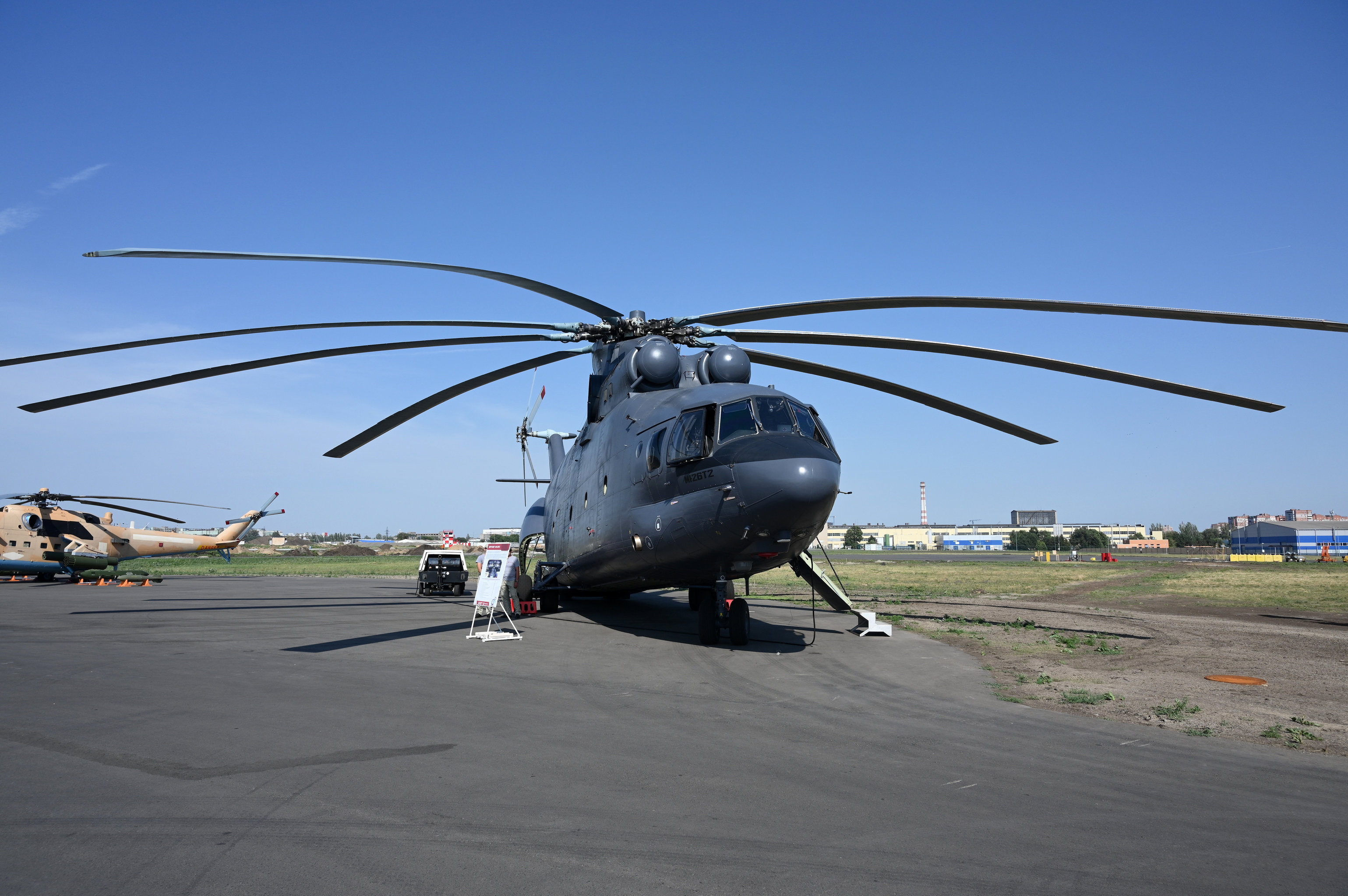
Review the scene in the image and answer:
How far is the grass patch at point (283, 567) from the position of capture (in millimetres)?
46469

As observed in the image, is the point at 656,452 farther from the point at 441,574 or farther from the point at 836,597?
the point at 441,574

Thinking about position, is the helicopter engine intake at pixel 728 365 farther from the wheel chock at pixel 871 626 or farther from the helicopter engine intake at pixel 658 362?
the wheel chock at pixel 871 626

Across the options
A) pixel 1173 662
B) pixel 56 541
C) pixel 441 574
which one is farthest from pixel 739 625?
pixel 56 541

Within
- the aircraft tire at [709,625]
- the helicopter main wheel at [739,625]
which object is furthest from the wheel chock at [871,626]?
the aircraft tire at [709,625]

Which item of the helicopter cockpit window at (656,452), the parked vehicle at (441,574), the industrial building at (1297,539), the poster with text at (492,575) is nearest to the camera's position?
the helicopter cockpit window at (656,452)

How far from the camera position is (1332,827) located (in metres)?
4.66

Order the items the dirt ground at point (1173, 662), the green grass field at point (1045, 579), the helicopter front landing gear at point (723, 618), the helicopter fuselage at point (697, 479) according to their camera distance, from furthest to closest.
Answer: the green grass field at point (1045, 579), the helicopter front landing gear at point (723, 618), the helicopter fuselage at point (697, 479), the dirt ground at point (1173, 662)

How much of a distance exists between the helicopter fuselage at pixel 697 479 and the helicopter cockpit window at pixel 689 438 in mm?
18

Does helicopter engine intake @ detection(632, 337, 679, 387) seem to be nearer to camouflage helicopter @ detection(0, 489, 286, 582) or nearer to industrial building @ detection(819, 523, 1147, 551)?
camouflage helicopter @ detection(0, 489, 286, 582)

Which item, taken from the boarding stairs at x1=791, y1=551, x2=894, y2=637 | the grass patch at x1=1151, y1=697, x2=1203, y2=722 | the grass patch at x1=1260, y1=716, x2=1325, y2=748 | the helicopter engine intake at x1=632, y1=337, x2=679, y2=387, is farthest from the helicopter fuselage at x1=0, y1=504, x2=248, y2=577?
the grass patch at x1=1260, y1=716, x2=1325, y2=748

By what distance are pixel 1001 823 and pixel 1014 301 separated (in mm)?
7474

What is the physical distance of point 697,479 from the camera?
1160 centimetres

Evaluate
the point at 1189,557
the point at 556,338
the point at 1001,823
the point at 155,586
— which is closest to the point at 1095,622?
the point at 556,338

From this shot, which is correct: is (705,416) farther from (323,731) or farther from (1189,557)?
(1189,557)
